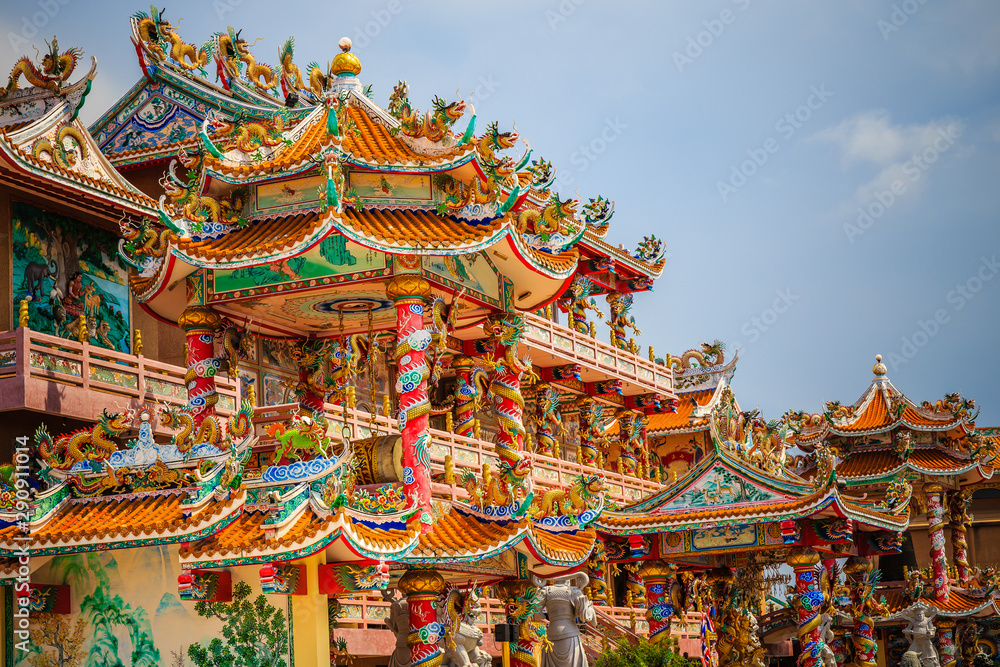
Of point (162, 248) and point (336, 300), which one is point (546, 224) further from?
point (162, 248)

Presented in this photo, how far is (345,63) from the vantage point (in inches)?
700

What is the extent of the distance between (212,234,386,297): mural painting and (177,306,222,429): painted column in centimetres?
72

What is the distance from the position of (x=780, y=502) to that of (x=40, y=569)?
10645 millimetres

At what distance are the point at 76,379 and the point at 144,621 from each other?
154 inches

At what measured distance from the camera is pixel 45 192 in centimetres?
1894

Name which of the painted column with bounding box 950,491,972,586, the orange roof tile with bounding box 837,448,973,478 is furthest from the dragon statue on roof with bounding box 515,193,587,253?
the painted column with bounding box 950,491,972,586

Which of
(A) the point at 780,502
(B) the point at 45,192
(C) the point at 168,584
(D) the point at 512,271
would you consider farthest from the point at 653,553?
(B) the point at 45,192

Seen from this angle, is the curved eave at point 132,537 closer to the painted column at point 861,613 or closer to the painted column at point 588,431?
the painted column at point 861,613

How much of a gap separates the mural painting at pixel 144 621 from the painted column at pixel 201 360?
214cm

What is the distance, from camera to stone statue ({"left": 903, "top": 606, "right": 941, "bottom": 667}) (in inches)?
1125

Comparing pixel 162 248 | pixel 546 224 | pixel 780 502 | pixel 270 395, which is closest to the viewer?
pixel 162 248

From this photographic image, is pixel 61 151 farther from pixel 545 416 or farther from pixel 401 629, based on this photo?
pixel 545 416

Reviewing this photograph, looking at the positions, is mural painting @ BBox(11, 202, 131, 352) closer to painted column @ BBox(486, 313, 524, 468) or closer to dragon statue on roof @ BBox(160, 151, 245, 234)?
dragon statue on roof @ BBox(160, 151, 245, 234)

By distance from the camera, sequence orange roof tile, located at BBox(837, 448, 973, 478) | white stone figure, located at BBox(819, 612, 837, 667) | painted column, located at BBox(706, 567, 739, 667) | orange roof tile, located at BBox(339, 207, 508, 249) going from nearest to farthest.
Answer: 1. orange roof tile, located at BBox(339, 207, 508, 249)
2. white stone figure, located at BBox(819, 612, 837, 667)
3. painted column, located at BBox(706, 567, 739, 667)
4. orange roof tile, located at BBox(837, 448, 973, 478)
